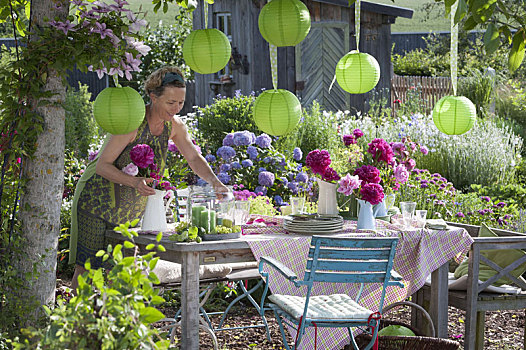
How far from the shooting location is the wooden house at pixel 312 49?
11.2m

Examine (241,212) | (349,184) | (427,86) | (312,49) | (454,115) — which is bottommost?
(241,212)

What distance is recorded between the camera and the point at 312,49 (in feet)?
37.8

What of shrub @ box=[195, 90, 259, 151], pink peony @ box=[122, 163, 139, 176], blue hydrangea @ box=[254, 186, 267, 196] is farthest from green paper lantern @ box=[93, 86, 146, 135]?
shrub @ box=[195, 90, 259, 151]

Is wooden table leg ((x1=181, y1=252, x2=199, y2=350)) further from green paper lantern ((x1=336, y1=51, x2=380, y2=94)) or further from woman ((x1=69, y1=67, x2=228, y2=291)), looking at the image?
green paper lantern ((x1=336, y1=51, x2=380, y2=94))

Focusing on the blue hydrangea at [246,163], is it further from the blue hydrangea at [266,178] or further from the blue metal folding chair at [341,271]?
the blue metal folding chair at [341,271]

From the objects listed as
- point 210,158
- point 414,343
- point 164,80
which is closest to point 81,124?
point 210,158

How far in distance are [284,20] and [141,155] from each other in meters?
0.89

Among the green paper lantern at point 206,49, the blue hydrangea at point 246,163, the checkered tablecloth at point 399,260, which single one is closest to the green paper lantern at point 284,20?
the green paper lantern at point 206,49

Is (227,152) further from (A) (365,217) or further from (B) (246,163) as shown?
(A) (365,217)

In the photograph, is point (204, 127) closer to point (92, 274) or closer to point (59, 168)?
point (59, 168)

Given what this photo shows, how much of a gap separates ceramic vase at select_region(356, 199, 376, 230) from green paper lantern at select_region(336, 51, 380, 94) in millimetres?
598

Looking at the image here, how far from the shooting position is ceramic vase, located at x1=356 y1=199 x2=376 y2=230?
373 centimetres

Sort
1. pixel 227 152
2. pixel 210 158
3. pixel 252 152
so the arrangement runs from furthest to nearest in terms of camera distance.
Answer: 1. pixel 210 158
2. pixel 252 152
3. pixel 227 152

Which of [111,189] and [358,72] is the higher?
[358,72]
